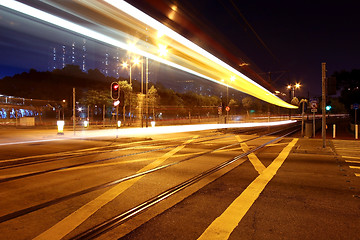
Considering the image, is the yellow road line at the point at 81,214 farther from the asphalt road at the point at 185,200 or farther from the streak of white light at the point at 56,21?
the streak of white light at the point at 56,21

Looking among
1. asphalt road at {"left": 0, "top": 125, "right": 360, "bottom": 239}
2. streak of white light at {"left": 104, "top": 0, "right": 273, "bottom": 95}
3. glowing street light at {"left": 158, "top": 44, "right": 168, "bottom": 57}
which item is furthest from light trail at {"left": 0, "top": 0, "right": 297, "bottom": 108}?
asphalt road at {"left": 0, "top": 125, "right": 360, "bottom": 239}

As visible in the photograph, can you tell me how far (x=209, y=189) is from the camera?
584cm

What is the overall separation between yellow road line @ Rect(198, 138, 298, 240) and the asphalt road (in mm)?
14

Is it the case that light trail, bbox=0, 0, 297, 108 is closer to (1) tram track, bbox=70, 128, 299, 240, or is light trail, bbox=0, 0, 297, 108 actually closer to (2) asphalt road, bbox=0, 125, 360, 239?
(2) asphalt road, bbox=0, 125, 360, 239

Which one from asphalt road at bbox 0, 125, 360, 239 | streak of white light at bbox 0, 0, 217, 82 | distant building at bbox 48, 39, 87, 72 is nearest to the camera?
asphalt road at bbox 0, 125, 360, 239

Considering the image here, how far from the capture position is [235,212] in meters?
4.48

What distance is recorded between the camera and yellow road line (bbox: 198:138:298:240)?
3.69m

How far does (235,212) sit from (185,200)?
1040 millimetres

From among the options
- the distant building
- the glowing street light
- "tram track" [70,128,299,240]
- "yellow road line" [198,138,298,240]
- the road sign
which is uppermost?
the distant building

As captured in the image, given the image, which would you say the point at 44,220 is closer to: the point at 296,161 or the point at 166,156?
the point at 166,156

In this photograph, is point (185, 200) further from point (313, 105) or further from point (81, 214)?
point (313, 105)

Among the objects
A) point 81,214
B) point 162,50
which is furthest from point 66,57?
point 81,214

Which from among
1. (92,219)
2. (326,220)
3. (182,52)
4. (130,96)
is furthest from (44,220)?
(130,96)

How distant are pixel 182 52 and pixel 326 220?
15.2m
